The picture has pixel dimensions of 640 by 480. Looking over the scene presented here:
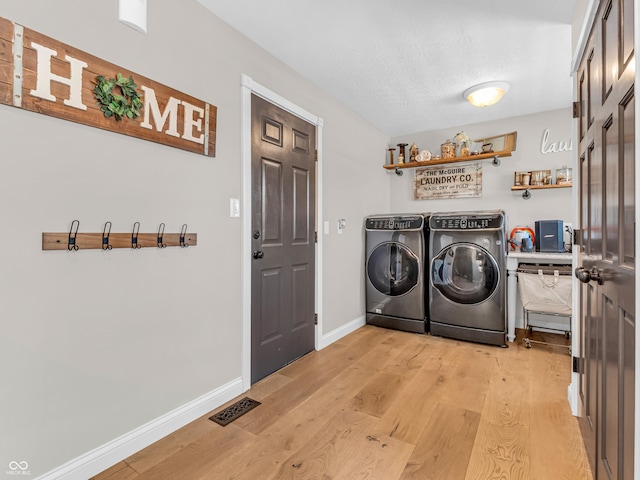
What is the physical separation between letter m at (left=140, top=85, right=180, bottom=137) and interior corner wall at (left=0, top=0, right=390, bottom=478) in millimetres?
86

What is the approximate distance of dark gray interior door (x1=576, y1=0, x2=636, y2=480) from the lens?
0.88m

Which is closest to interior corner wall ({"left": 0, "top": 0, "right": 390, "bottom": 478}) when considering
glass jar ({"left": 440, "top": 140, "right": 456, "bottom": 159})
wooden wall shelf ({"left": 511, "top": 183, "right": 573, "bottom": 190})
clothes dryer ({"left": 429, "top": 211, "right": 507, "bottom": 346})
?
clothes dryer ({"left": 429, "top": 211, "right": 507, "bottom": 346})

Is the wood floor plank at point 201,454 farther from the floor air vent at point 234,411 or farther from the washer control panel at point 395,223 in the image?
the washer control panel at point 395,223

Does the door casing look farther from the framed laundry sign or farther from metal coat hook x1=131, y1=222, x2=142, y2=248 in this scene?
the framed laundry sign

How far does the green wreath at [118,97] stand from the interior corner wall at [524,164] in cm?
344

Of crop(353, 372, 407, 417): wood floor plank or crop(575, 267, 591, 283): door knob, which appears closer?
crop(575, 267, 591, 283): door knob

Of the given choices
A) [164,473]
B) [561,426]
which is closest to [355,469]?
[164,473]

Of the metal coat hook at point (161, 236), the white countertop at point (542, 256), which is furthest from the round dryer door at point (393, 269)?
the metal coat hook at point (161, 236)

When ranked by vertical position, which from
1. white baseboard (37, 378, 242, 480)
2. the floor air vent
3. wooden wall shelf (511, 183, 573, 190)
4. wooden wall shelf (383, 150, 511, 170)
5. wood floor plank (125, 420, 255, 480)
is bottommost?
wood floor plank (125, 420, 255, 480)

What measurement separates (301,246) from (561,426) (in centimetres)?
201

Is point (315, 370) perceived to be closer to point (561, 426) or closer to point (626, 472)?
point (561, 426)

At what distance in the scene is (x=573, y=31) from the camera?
199cm

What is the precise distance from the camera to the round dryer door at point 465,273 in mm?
3055

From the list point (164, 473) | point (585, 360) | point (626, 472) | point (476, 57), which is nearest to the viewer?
point (626, 472)
